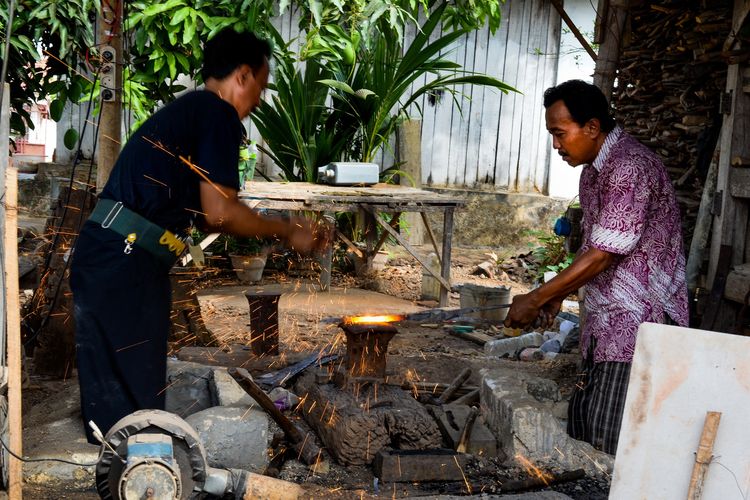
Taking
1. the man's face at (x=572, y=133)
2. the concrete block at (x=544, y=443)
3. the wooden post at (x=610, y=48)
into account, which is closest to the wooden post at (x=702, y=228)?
the wooden post at (x=610, y=48)

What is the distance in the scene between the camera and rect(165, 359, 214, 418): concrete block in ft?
16.5

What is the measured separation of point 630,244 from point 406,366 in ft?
10.9

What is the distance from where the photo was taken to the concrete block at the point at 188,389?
5.02 metres

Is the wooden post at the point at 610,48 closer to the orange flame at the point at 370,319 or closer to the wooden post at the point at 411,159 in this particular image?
the orange flame at the point at 370,319

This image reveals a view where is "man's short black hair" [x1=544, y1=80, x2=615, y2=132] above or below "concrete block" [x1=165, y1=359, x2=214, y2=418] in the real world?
above

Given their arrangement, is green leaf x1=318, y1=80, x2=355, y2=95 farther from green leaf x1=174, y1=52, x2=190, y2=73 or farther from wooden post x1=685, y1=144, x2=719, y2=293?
wooden post x1=685, y1=144, x2=719, y2=293

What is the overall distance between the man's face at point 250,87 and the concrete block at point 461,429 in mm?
2221

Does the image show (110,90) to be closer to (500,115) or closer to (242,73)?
(242,73)

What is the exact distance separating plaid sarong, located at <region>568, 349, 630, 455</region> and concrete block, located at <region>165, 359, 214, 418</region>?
2216 millimetres

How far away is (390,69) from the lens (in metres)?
10.1

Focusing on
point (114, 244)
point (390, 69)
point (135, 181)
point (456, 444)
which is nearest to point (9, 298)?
point (114, 244)

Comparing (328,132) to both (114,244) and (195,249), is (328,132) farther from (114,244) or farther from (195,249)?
(114,244)

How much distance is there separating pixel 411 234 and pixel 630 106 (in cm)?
575

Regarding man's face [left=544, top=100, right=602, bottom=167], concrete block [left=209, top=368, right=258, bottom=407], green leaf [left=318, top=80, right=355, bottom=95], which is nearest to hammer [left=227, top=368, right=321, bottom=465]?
concrete block [left=209, top=368, right=258, bottom=407]
